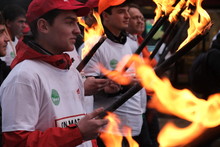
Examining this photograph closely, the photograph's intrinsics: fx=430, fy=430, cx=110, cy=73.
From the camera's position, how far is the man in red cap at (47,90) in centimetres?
256

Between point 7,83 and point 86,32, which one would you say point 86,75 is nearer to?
point 86,32

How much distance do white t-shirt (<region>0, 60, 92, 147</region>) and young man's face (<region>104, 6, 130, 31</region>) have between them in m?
1.82

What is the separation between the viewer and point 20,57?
9.16ft

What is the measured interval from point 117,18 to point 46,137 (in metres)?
2.36

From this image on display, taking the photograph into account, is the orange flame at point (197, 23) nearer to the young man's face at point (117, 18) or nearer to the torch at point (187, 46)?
the torch at point (187, 46)

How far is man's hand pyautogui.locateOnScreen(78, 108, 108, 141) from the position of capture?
8.36 ft

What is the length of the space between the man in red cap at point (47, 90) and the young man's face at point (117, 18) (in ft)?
5.11

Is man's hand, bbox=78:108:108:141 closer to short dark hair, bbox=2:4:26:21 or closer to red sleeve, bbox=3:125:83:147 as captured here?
red sleeve, bbox=3:125:83:147

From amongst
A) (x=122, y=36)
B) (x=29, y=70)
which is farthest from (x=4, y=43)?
(x=122, y=36)

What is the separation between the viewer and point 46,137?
254cm

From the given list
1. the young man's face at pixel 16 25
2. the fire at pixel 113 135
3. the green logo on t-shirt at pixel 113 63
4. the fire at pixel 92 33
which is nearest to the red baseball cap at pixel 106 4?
the fire at pixel 92 33

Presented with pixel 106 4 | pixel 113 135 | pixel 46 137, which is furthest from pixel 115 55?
pixel 46 137

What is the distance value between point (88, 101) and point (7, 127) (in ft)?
5.80

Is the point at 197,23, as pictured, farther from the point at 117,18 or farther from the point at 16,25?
the point at 16,25
